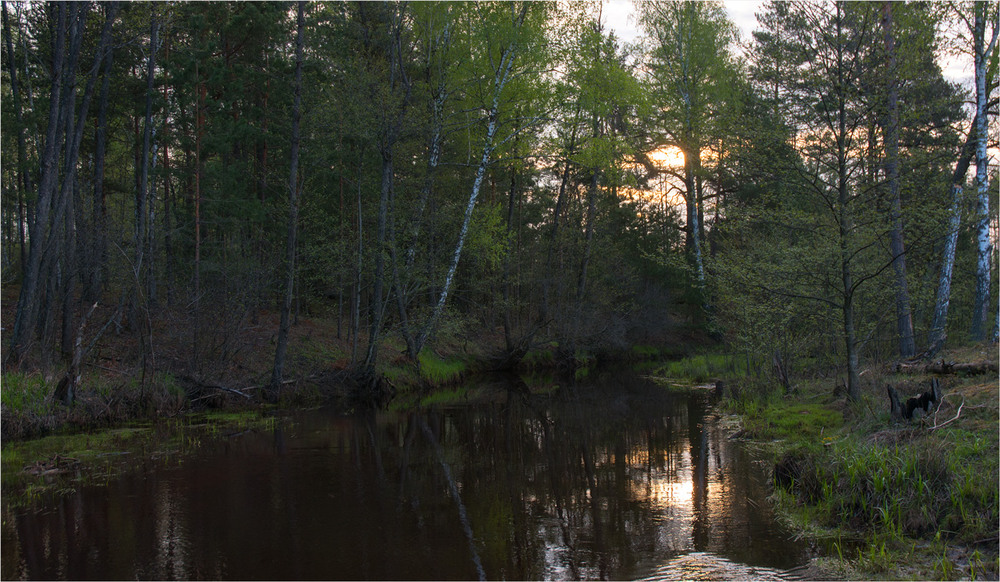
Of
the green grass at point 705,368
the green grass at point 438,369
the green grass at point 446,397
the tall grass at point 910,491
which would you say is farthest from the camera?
the green grass at point 438,369

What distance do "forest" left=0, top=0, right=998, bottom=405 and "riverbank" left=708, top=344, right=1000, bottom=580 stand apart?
194 cm

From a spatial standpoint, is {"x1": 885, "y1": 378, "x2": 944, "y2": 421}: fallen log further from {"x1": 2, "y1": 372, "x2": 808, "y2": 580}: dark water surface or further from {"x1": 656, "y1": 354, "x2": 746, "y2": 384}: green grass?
{"x1": 656, "y1": 354, "x2": 746, "y2": 384}: green grass

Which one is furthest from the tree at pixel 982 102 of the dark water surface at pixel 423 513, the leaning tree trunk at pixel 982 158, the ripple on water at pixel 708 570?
the ripple on water at pixel 708 570

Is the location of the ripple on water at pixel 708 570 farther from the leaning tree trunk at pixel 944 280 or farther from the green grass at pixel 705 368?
the green grass at pixel 705 368

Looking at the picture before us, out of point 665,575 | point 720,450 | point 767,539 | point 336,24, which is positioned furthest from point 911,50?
point 336,24

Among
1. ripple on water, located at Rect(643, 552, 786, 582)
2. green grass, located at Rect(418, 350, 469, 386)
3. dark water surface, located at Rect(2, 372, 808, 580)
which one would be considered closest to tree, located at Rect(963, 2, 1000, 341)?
dark water surface, located at Rect(2, 372, 808, 580)

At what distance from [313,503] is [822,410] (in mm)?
7877

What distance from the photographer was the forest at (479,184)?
9.29 meters

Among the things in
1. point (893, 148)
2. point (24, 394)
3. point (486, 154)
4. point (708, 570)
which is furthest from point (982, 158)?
point (24, 394)

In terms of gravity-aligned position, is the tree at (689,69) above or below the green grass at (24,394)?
above

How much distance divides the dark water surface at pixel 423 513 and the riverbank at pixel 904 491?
17.0 inches

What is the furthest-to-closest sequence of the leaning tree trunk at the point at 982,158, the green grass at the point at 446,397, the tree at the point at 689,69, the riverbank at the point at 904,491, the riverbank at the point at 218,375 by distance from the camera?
the tree at the point at 689,69
the green grass at the point at 446,397
the leaning tree trunk at the point at 982,158
the riverbank at the point at 218,375
the riverbank at the point at 904,491

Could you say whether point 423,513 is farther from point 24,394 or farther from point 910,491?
point 24,394

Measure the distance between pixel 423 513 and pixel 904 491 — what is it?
183 inches
